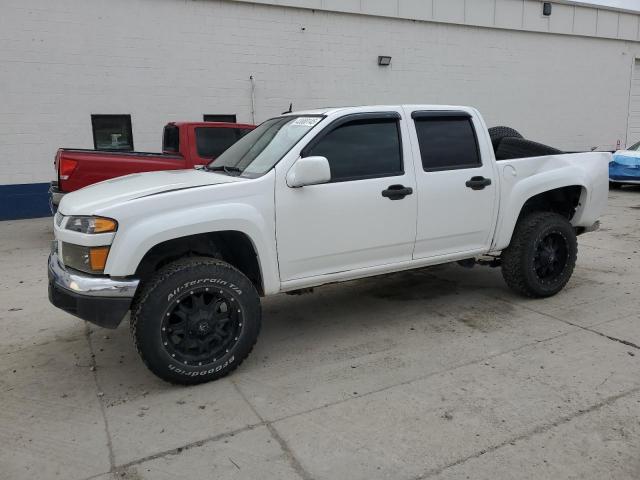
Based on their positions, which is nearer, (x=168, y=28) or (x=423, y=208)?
(x=423, y=208)

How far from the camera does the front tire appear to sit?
15.9ft

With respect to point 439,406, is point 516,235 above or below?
above

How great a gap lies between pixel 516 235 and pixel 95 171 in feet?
19.0

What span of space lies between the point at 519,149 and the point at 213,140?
513 centimetres

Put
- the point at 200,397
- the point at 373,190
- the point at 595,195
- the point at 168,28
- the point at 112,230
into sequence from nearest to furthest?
the point at 112,230 < the point at 200,397 < the point at 373,190 < the point at 595,195 < the point at 168,28

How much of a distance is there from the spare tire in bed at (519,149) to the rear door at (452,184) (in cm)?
54

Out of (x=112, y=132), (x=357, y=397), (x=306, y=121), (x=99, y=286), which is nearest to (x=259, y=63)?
(x=112, y=132)

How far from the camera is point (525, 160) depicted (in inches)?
189

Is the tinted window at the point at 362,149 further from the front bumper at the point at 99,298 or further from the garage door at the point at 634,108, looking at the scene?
the garage door at the point at 634,108

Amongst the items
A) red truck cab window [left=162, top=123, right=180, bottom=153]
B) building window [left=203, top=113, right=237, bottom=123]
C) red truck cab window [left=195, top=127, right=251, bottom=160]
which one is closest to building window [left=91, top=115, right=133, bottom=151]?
building window [left=203, top=113, right=237, bottom=123]

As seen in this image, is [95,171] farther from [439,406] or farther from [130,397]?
[439,406]

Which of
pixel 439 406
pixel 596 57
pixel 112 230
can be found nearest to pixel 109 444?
pixel 112 230

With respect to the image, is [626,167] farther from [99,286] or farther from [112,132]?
[99,286]

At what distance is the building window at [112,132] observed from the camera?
10664mm
